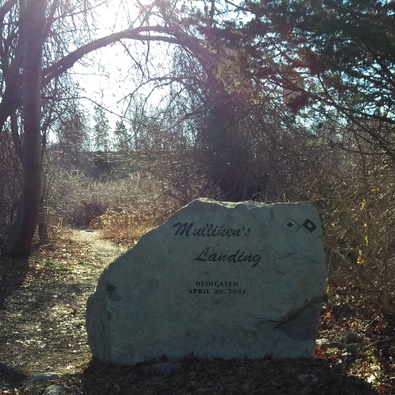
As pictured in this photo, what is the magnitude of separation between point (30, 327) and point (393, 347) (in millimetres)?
4517

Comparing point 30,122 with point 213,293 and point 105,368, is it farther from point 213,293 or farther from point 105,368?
point 213,293

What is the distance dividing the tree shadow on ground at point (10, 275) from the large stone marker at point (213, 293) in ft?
11.7

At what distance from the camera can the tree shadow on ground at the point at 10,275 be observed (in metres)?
9.12

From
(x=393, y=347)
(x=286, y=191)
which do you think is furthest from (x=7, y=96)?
(x=393, y=347)

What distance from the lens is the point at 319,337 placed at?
6.77 meters

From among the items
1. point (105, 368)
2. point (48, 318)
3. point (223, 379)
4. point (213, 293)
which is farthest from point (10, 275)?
point (223, 379)

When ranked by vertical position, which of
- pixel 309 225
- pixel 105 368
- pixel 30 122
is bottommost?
pixel 105 368

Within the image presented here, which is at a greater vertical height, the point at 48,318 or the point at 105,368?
the point at 48,318

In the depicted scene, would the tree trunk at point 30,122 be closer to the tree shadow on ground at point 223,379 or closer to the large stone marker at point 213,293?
the large stone marker at point 213,293

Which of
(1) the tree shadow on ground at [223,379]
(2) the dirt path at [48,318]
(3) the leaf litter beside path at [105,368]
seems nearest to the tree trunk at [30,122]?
(2) the dirt path at [48,318]

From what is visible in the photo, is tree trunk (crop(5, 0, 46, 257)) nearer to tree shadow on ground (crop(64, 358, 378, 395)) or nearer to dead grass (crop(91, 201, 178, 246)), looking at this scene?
dead grass (crop(91, 201, 178, 246))

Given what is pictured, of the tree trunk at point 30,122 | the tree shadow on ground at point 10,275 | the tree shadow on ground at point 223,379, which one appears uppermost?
the tree trunk at point 30,122

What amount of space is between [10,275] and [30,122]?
308 cm

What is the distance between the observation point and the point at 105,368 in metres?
5.48
